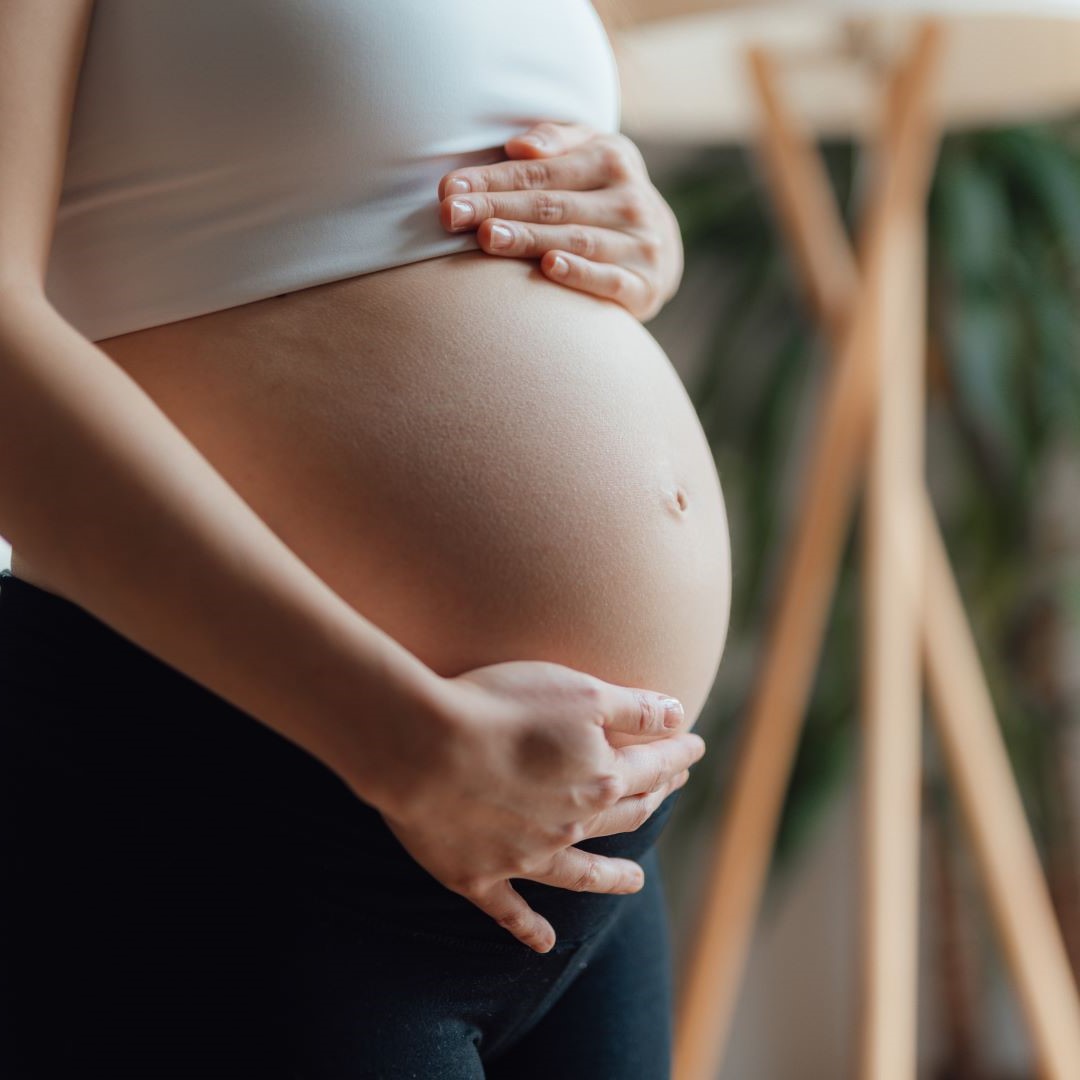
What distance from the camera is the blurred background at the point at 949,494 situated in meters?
2.11

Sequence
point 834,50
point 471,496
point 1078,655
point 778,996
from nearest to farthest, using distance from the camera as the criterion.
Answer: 1. point 471,496
2. point 834,50
3. point 1078,655
4. point 778,996

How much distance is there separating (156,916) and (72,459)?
20 cm

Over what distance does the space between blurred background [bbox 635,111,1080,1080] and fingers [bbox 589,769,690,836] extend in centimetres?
150

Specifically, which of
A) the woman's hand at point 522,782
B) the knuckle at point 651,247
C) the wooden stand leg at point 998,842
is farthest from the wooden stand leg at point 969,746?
the woman's hand at point 522,782

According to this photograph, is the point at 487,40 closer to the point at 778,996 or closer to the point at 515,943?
the point at 515,943

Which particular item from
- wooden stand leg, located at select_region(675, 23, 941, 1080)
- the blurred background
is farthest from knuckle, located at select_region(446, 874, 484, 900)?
the blurred background

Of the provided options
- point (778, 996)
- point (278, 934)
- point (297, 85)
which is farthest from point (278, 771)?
point (778, 996)

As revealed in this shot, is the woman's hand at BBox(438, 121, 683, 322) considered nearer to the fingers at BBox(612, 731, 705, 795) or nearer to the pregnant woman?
the pregnant woman

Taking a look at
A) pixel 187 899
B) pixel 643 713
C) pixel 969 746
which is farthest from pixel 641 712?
pixel 969 746

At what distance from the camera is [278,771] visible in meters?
0.55

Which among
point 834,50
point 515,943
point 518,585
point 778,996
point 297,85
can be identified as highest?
point 834,50

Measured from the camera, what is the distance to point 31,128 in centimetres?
51

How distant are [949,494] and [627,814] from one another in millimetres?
1867

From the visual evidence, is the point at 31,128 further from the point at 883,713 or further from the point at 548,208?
the point at 883,713
